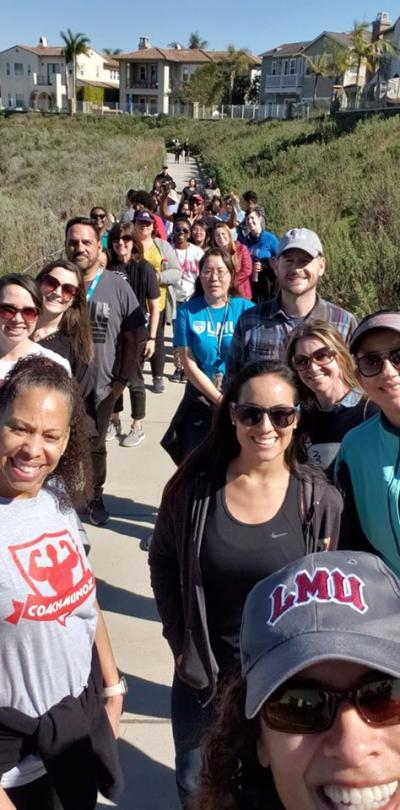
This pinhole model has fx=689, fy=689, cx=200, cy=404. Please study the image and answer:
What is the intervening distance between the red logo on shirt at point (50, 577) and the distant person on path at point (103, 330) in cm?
242

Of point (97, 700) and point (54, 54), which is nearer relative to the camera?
point (97, 700)

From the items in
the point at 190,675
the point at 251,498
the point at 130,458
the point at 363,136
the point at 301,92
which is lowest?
the point at 130,458

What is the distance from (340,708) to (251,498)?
1113 millimetres

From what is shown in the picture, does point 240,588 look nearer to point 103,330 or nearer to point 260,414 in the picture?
point 260,414

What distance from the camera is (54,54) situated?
9212cm

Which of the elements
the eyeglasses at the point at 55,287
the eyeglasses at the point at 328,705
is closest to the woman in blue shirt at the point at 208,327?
the eyeglasses at the point at 55,287

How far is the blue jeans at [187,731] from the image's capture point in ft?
7.39

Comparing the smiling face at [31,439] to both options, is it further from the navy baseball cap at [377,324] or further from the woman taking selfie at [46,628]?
the navy baseball cap at [377,324]

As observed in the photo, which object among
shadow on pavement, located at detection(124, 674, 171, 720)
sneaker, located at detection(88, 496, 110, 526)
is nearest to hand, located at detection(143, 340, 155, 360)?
sneaker, located at detection(88, 496, 110, 526)

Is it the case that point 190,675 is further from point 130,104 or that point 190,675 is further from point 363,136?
point 130,104

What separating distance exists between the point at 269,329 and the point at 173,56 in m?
95.9

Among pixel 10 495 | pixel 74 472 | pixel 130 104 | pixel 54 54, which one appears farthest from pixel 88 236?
pixel 54 54

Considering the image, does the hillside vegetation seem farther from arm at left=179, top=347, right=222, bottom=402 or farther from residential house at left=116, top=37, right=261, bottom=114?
residential house at left=116, top=37, right=261, bottom=114

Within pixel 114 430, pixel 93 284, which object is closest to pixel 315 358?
pixel 93 284
